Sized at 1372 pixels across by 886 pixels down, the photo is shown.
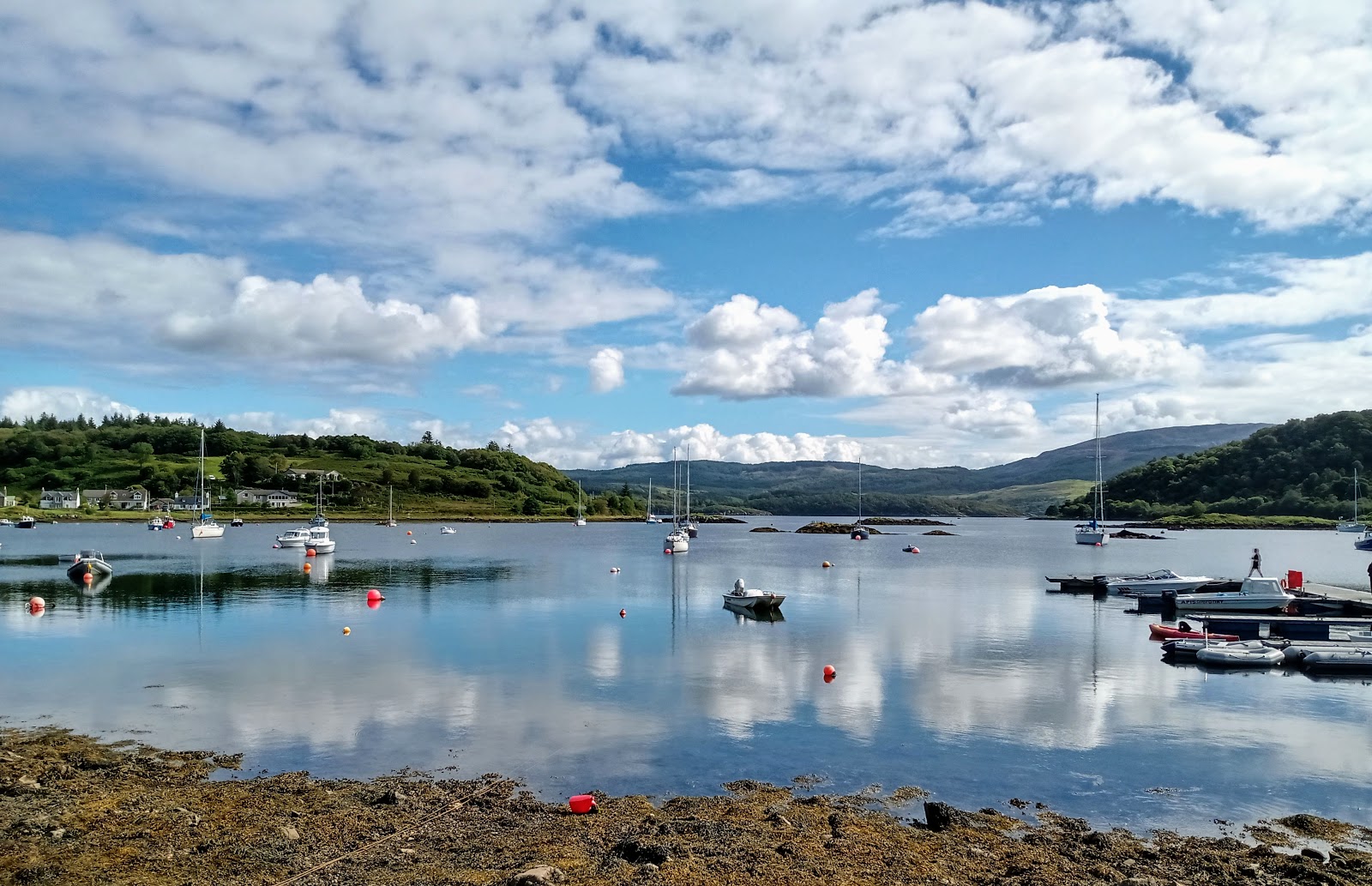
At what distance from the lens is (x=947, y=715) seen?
25312mm

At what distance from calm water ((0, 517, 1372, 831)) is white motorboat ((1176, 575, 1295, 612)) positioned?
573 cm

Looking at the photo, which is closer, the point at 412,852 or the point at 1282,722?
the point at 412,852

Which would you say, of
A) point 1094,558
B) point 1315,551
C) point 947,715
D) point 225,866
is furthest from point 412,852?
point 1315,551

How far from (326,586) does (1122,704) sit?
51.7 metres

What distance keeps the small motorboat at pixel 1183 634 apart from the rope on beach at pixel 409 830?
32.0m

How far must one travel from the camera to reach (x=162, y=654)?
111 feet

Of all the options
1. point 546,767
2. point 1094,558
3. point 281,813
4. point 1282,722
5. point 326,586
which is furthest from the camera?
point 1094,558

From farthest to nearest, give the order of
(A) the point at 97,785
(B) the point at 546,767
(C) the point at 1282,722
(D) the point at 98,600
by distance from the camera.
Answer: (D) the point at 98,600 → (C) the point at 1282,722 → (B) the point at 546,767 → (A) the point at 97,785

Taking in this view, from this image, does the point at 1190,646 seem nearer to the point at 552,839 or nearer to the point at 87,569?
the point at 552,839

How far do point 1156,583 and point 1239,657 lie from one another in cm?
3036

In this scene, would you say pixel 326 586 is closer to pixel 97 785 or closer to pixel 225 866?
pixel 97 785

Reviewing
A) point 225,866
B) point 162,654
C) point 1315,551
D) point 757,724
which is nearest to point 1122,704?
point 757,724

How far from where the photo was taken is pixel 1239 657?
34.3 m

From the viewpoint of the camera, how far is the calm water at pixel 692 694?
19812 mm
